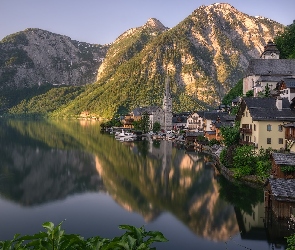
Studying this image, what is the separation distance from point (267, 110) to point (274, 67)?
127 feet

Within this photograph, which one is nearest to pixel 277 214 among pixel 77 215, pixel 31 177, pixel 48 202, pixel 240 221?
pixel 240 221

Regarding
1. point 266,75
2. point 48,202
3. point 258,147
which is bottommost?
point 48,202

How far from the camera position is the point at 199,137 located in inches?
3561

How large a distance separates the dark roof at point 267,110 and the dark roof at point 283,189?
14862mm

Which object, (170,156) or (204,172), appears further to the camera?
(170,156)

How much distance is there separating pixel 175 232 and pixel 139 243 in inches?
1027

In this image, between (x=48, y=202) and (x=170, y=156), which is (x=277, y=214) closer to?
(x=48, y=202)

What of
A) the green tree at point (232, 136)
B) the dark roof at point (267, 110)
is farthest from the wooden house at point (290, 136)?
the green tree at point (232, 136)

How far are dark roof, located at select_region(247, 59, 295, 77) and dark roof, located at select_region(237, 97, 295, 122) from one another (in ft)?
109

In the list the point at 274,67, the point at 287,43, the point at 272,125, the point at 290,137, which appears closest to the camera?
the point at 290,137

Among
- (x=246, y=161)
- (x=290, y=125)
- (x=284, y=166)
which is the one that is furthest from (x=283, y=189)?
(x=246, y=161)

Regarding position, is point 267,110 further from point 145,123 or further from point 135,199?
point 145,123

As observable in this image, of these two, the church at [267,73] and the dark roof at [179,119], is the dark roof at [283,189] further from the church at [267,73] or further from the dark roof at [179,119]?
the dark roof at [179,119]

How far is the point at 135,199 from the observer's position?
4259 centimetres
